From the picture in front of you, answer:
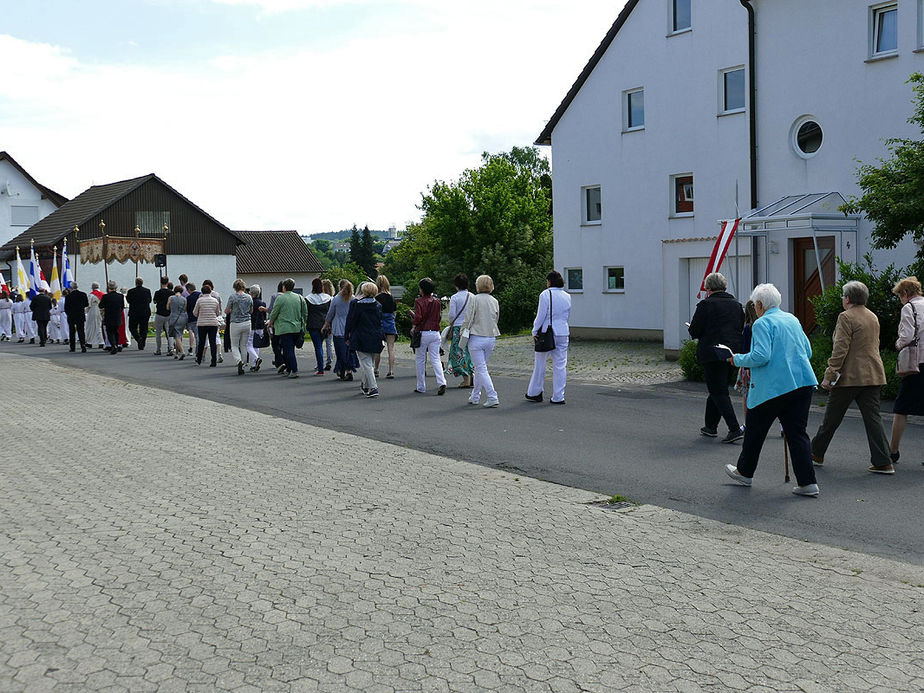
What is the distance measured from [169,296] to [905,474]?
64.6 ft

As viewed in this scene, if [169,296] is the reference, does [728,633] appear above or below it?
below

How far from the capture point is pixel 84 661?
14.7 ft

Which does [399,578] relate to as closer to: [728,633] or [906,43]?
[728,633]

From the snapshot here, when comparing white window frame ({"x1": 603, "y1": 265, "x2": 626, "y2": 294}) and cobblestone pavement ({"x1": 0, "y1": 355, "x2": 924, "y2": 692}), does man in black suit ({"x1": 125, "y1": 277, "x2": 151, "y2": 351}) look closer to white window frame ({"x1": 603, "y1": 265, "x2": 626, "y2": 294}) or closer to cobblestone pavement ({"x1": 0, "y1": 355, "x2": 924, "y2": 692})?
Answer: white window frame ({"x1": 603, "y1": 265, "x2": 626, "y2": 294})

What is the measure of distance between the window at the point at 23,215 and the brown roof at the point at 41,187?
138 cm

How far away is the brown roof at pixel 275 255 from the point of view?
9050 centimetres

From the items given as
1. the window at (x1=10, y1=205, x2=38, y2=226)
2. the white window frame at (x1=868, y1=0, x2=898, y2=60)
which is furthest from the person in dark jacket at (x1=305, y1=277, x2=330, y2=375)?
the window at (x1=10, y1=205, x2=38, y2=226)

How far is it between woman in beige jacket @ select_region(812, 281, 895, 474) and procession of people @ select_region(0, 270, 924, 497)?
0.01 meters

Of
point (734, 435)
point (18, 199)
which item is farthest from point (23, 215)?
point (734, 435)

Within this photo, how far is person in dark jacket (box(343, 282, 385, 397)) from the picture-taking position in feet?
50.0

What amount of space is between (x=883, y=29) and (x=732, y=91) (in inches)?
181

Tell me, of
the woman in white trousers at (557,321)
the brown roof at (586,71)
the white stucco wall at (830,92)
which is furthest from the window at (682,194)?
the woman in white trousers at (557,321)

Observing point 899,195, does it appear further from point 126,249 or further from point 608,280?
point 126,249

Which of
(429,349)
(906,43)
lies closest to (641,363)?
(429,349)
